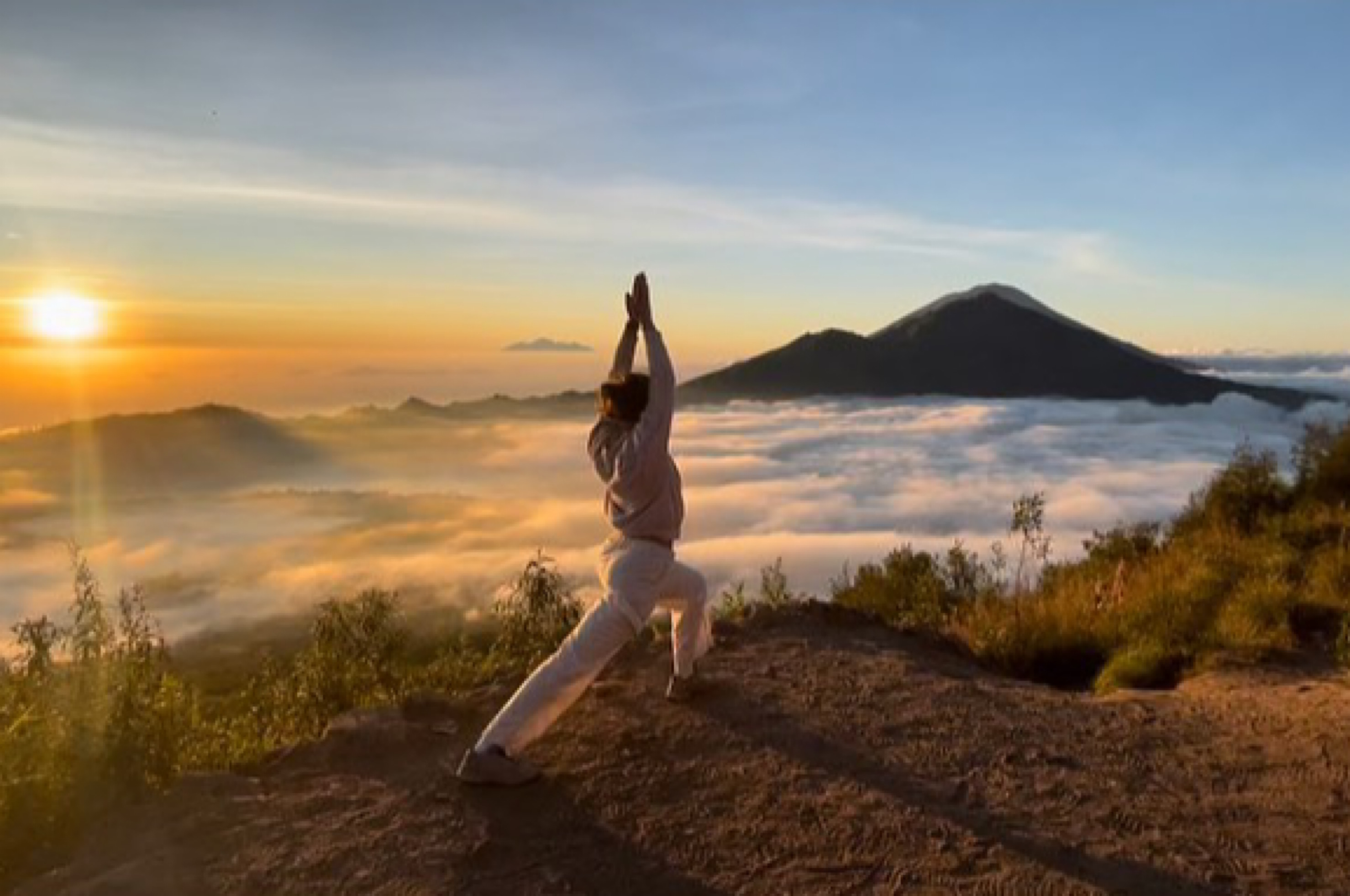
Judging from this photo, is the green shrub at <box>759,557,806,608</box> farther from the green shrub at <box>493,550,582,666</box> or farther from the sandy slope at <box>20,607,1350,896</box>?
the sandy slope at <box>20,607,1350,896</box>

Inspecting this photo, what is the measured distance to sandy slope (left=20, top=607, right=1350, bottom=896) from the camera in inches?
188

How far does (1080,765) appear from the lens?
601 cm

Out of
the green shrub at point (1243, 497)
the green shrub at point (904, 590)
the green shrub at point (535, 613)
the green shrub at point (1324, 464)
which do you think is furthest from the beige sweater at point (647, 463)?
the green shrub at point (1324, 464)

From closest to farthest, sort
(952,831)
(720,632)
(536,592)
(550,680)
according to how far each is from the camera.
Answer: (952,831)
(550,680)
(720,632)
(536,592)

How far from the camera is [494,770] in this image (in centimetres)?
558

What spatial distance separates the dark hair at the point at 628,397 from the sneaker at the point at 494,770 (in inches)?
70.4

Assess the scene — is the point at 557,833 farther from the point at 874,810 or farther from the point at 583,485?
the point at 583,485

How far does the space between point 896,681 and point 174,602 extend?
15251 centimetres

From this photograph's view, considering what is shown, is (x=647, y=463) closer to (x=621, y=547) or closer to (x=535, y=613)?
(x=621, y=547)

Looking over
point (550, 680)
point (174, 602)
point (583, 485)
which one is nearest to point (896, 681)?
point (550, 680)

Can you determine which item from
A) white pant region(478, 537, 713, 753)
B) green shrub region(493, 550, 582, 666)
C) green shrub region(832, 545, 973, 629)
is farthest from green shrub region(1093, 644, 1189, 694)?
white pant region(478, 537, 713, 753)

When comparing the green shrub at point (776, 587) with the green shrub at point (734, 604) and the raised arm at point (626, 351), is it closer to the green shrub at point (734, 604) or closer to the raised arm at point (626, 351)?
the green shrub at point (734, 604)

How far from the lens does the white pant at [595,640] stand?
18.1ft

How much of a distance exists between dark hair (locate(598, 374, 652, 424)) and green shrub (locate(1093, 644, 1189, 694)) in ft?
15.2
